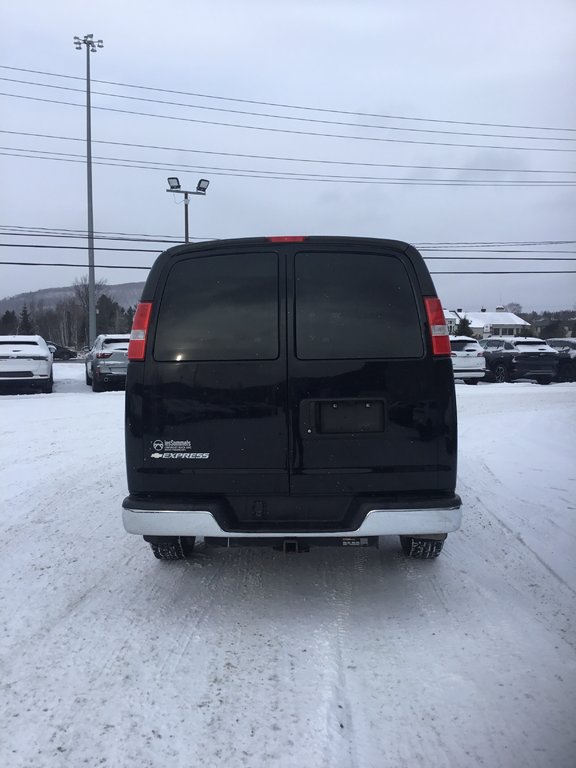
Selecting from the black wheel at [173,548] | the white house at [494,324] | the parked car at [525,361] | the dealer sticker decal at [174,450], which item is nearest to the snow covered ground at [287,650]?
the black wheel at [173,548]

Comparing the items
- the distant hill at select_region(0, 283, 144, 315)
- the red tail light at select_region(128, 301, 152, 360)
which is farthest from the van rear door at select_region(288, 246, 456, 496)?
the distant hill at select_region(0, 283, 144, 315)

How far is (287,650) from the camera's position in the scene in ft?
10.5

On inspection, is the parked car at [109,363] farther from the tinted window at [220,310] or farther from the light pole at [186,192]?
the tinted window at [220,310]

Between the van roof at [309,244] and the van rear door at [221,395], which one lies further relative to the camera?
the van roof at [309,244]

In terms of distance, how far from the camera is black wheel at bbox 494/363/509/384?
865 inches

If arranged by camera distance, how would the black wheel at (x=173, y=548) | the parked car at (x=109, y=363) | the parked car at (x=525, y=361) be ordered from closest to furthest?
the black wheel at (x=173, y=548), the parked car at (x=109, y=363), the parked car at (x=525, y=361)

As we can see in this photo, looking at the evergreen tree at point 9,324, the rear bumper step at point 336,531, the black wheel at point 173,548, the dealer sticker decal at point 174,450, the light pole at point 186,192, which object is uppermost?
the evergreen tree at point 9,324

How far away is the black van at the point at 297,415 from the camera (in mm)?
3404

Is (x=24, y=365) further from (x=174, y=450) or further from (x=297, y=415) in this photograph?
(x=297, y=415)

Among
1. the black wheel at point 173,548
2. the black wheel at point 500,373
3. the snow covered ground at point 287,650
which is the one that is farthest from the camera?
the black wheel at point 500,373

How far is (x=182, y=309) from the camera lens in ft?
11.7

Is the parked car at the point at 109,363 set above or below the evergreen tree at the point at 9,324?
below

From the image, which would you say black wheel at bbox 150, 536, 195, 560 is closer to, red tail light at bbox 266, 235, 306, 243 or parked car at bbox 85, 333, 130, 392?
red tail light at bbox 266, 235, 306, 243

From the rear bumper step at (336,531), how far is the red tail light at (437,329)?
2.76 feet
